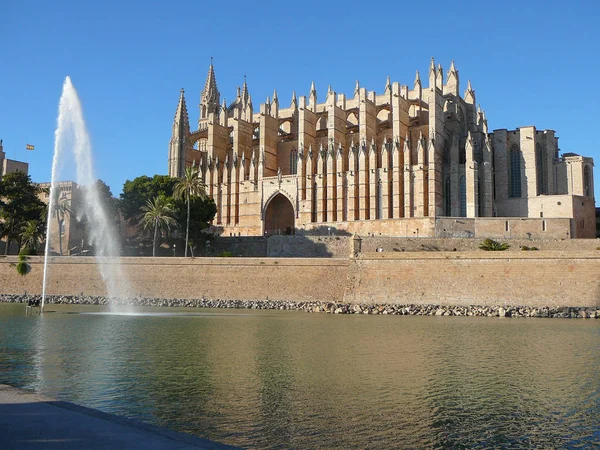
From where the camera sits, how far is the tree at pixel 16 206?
140 feet

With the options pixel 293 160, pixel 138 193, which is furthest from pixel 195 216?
pixel 293 160

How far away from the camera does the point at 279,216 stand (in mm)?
54938

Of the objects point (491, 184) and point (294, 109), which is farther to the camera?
point (294, 109)

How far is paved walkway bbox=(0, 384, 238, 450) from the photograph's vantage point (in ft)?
20.0

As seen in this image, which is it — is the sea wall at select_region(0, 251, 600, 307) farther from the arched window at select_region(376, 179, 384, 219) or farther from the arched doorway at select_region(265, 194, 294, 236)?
the arched doorway at select_region(265, 194, 294, 236)

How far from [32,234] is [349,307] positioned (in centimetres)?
2325

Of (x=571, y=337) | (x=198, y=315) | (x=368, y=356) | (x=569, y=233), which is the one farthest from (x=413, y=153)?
(x=368, y=356)

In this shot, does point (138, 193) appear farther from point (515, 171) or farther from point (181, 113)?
point (515, 171)

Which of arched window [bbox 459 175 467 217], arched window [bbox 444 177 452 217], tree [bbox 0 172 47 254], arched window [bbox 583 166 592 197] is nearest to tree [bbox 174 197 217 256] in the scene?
tree [bbox 0 172 47 254]

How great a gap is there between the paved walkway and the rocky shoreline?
23021mm

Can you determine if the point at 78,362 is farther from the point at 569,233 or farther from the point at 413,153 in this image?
the point at 413,153

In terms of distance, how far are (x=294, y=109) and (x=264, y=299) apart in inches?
1244

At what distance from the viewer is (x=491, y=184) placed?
45.4 metres

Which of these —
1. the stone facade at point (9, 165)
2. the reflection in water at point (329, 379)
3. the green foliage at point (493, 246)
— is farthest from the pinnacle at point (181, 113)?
the reflection in water at point (329, 379)
